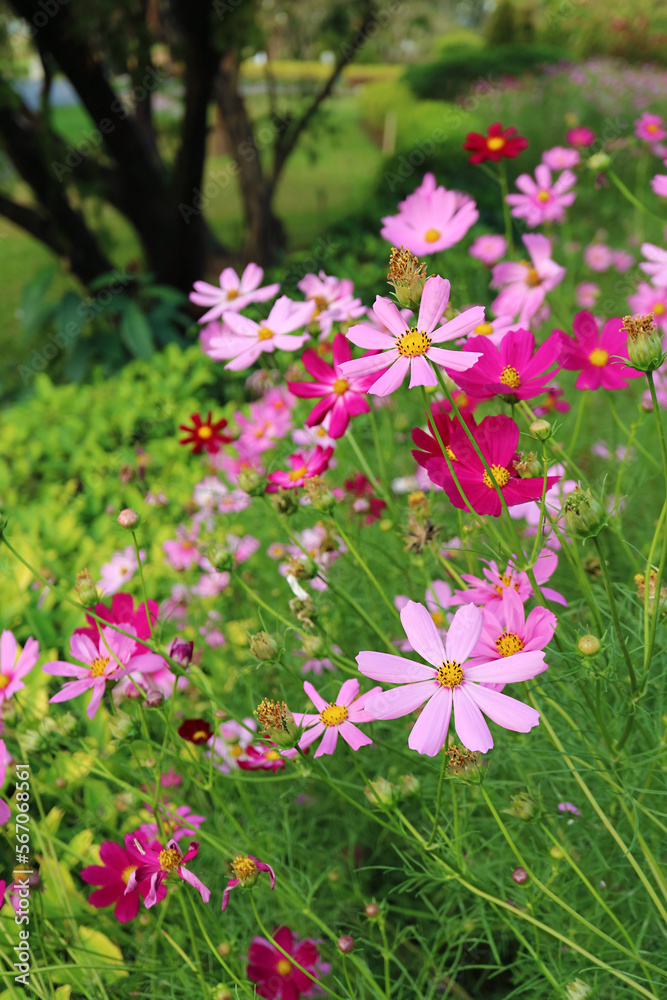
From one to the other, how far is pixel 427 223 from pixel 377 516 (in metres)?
0.42

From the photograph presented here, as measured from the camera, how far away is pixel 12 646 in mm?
775

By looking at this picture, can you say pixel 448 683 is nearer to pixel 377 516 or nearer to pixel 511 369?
pixel 511 369

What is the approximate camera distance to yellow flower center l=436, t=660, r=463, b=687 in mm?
494

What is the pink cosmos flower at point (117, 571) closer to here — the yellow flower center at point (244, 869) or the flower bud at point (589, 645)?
the yellow flower center at point (244, 869)

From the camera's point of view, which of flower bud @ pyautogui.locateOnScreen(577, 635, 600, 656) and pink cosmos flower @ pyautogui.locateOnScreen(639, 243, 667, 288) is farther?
pink cosmos flower @ pyautogui.locateOnScreen(639, 243, 667, 288)

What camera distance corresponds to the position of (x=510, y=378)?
564mm

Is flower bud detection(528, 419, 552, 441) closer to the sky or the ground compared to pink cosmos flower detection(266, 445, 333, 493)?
closer to the sky

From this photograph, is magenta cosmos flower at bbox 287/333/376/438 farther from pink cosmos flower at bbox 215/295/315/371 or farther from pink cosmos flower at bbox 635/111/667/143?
pink cosmos flower at bbox 635/111/667/143

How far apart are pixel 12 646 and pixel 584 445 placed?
134 centimetres

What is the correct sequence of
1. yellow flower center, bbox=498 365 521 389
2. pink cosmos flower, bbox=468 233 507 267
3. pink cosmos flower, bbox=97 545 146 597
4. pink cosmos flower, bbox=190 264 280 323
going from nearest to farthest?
1. yellow flower center, bbox=498 365 521 389
2. pink cosmos flower, bbox=190 264 280 323
3. pink cosmos flower, bbox=97 545 146 597
4. pink cosmos flower, bbox=468 233 507 267

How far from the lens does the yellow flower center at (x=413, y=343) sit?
524 millimetres

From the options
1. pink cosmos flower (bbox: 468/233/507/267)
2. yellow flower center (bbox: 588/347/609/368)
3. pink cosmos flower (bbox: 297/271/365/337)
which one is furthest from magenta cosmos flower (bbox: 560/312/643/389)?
pink cosmos flower (bbox: 468/233/507/267)

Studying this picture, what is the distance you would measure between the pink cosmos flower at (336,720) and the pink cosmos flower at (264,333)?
38 centimetres

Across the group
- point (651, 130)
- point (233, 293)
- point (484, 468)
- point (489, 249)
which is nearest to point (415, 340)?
point (484, 468)
